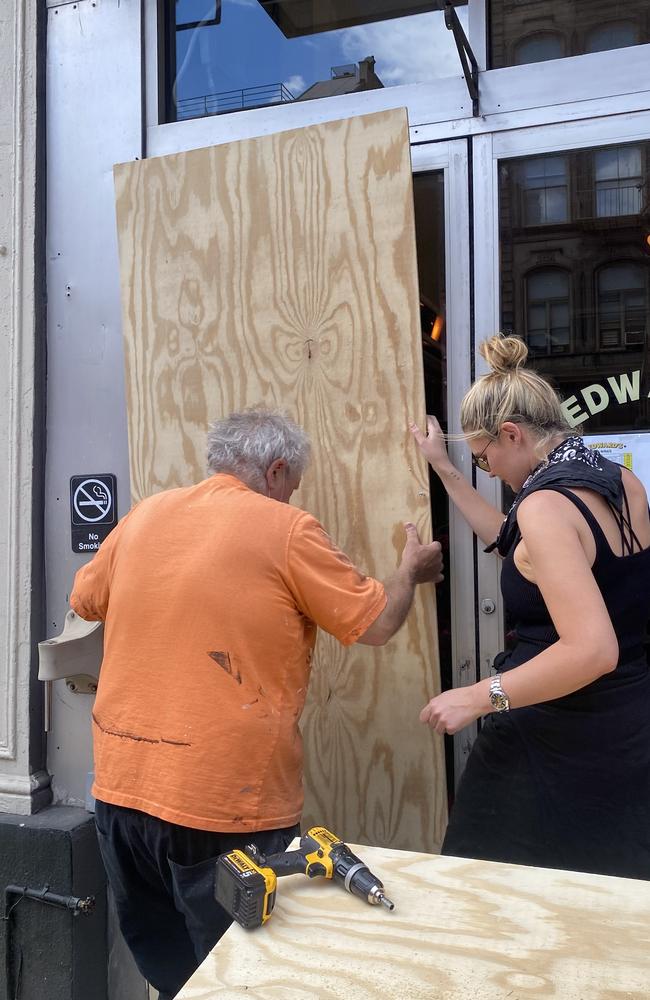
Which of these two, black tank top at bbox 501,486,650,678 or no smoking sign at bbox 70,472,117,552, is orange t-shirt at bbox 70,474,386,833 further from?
no smoking sign at bbox 70,472,117,552

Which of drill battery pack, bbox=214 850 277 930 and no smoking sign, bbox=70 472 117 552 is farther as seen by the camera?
no smoking sign, bbox=70 472 117 552

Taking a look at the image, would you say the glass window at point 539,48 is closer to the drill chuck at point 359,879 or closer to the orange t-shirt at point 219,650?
the orange t-shirt at point 219,650

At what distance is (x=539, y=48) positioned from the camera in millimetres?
2854

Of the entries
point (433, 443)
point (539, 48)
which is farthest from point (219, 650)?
point (539, 48)

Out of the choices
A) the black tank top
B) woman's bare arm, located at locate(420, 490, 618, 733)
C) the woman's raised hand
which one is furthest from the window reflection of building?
woman's bare arm, located at locate(420, 490, 618, 733)

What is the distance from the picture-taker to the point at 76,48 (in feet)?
11.0

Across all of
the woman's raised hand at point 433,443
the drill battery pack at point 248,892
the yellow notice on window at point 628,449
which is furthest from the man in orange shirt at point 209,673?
the yellow notice on window at point 628,449

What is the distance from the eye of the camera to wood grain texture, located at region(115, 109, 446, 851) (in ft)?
8.99

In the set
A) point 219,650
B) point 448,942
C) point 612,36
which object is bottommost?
point 448,942

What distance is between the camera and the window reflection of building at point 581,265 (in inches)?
109

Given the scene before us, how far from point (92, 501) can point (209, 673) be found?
4.75ft

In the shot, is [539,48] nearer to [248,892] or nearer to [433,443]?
[433,443]

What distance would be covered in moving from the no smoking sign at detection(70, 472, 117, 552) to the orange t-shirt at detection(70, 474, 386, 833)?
114cm

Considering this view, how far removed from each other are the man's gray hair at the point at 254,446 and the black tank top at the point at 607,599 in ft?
2.13
